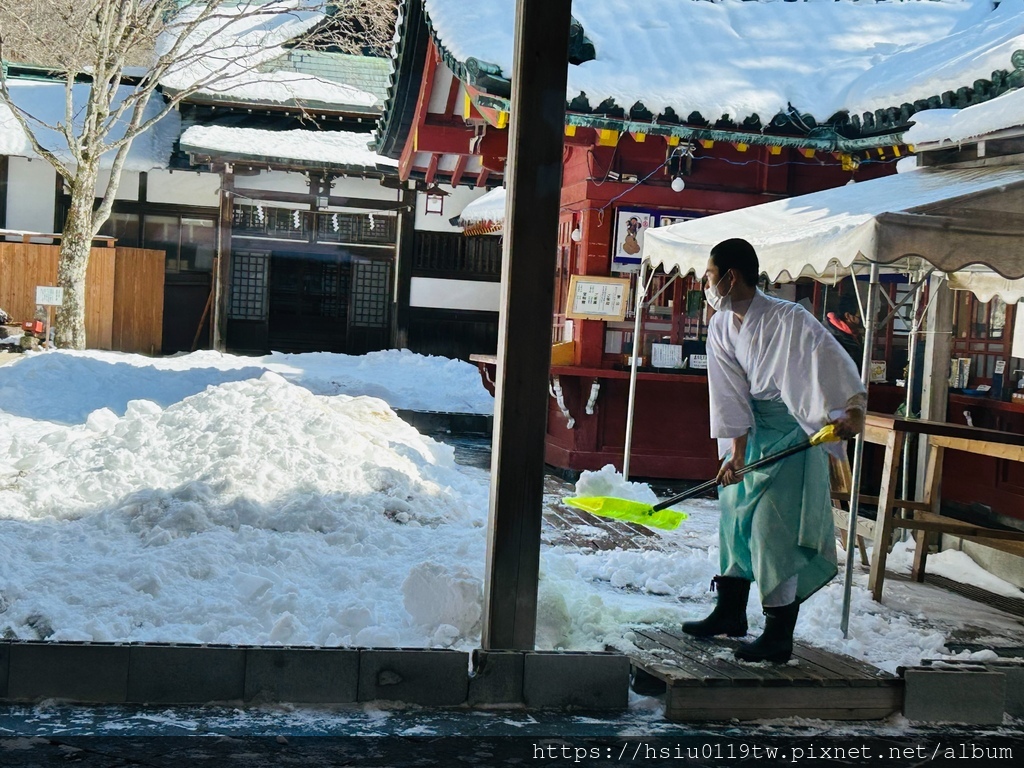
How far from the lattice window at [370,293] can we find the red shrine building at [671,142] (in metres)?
8.97

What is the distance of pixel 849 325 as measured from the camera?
35.9 ft

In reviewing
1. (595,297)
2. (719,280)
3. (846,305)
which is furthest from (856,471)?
(846,305)

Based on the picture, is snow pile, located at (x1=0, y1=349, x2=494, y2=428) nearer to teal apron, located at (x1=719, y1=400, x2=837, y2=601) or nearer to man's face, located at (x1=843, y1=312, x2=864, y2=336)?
man's face, located at (x1=843, y1=312, x2=864, y2=336)

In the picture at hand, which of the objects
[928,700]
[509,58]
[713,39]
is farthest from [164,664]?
[713,39]

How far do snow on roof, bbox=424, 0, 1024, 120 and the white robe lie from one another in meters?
5.26

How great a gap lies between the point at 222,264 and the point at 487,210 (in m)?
5.78

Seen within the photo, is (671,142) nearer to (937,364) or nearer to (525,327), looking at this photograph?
(937,364)

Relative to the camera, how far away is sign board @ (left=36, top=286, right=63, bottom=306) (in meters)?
17.6

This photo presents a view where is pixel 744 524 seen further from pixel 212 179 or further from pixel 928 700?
pixel 212 179

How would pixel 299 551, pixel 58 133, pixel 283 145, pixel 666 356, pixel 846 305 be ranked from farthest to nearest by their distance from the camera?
pixel 58 133 → pixel 283 145 → pixel 846 305 → pixel 666 356 → pixel 299 551

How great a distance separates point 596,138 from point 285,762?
8.17 metres

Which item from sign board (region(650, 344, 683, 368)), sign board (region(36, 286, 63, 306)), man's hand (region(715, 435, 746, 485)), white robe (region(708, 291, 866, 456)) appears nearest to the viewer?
white robe (region(708, 291, 866, 456))

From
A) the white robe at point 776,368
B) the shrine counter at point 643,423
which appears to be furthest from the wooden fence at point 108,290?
the white robe at point 776,368

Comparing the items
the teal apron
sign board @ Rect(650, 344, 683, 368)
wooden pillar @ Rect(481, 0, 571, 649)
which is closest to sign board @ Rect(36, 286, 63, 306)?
sign board @ Rect(650, 344, 683, 368)
